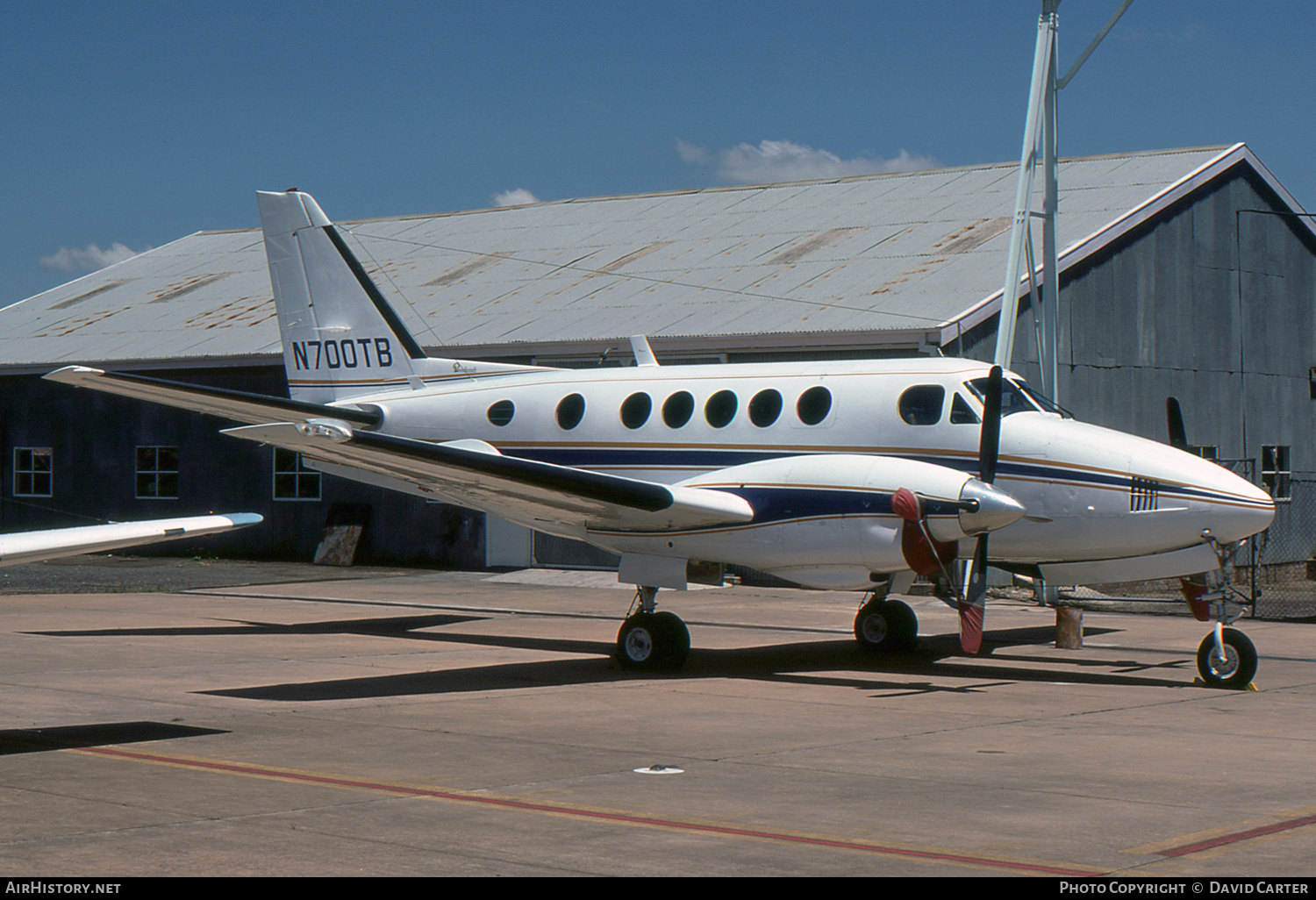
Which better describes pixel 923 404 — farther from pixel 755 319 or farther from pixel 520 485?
pixel 755 319

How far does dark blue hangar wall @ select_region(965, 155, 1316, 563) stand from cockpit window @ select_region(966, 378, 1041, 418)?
9506 millimetres

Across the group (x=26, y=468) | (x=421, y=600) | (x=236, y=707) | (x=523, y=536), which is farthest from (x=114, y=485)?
(x=236, y=707)

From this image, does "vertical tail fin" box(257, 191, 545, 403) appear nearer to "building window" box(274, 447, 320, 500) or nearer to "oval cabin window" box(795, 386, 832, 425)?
"oval cabin window" box(795, 386, 832, 425)

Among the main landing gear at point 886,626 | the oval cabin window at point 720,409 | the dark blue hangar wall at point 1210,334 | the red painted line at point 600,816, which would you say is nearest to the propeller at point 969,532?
the oval cabin window at point 720,409

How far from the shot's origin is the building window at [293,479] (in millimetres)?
30562

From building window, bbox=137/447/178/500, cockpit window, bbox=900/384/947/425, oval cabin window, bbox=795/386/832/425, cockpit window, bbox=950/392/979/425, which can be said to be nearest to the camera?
cockpit window, bbox=950/392/979/425

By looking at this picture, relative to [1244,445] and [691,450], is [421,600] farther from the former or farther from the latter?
[1244,445]

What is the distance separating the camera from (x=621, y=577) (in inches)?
577

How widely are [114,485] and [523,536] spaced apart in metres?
11.2

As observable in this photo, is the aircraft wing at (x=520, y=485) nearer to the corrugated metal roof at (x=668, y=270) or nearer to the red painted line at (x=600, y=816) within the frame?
the red painted line at (x=600, y=816)

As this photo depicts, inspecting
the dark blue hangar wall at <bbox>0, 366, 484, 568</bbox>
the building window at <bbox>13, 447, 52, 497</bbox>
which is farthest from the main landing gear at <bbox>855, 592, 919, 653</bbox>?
the building window at <bbox>13, 447, 52, 497</bbox>

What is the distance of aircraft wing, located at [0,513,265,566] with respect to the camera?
831 centimetres

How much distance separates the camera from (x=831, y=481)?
13570mm

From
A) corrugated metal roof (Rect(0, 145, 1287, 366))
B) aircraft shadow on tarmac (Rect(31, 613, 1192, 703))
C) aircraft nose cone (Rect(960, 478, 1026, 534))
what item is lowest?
aircraft shadow on tarmac (Rect(31, 613, 1192, 703))
